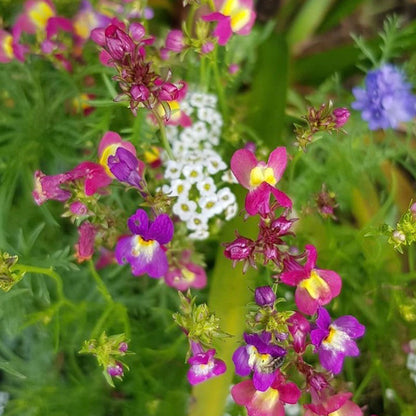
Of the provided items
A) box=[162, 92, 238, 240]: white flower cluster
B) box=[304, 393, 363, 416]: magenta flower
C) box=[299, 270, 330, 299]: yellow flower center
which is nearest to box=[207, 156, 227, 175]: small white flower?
box=[162, 92, 238, 240]: white flower cluster

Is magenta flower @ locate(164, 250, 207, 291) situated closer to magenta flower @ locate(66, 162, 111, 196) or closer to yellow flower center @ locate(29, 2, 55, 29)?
magenta flower @ locate(66, 162, 111, 196)

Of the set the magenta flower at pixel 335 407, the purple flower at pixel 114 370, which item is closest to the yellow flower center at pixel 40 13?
the purple flower at pixel 114 370

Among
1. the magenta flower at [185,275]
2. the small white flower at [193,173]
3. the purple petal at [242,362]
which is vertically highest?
the small white flower at [193,173]

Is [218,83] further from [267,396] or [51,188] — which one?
[267,396]

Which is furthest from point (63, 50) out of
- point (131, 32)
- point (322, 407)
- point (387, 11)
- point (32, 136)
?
point (387, 11)

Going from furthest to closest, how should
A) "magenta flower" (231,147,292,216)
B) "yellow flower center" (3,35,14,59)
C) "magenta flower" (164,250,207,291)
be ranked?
"yellow flower center" (3,35,14,59), "magenta flower" (164,250,207,291), "magenta flower" (231,147,292,216)

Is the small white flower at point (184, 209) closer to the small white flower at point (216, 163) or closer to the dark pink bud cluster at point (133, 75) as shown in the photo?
the small white flower at point (216, 163)
